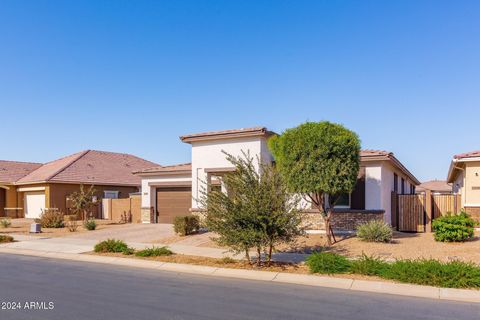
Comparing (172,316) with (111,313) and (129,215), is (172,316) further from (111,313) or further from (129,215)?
(129,215)

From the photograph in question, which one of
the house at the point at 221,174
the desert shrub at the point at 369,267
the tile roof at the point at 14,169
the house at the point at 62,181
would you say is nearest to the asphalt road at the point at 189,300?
the desert shrub at the point at 369,267

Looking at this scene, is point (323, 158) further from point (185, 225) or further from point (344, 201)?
point (185, 225)

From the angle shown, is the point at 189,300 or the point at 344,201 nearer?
the point at 189,300

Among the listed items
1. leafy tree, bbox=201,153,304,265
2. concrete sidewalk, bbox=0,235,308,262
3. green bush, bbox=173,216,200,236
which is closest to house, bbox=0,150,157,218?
concrete sidewalk, bbox=0,235,308,262

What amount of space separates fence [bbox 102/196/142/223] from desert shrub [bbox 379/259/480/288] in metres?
20.5

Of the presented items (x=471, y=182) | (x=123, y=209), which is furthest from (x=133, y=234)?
(x=471, y=182)

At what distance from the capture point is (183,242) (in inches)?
698

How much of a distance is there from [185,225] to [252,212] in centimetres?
793

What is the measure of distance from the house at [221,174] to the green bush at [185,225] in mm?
1130

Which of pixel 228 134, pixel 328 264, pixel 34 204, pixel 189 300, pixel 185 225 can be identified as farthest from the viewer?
pixel 34 204

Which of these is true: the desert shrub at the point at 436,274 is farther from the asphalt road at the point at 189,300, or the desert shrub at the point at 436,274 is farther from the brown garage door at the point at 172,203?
the brown garage door at the point at 172,203

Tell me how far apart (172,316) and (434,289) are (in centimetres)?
618

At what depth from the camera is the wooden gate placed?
1956 cm

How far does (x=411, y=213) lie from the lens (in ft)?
→ 65.3
